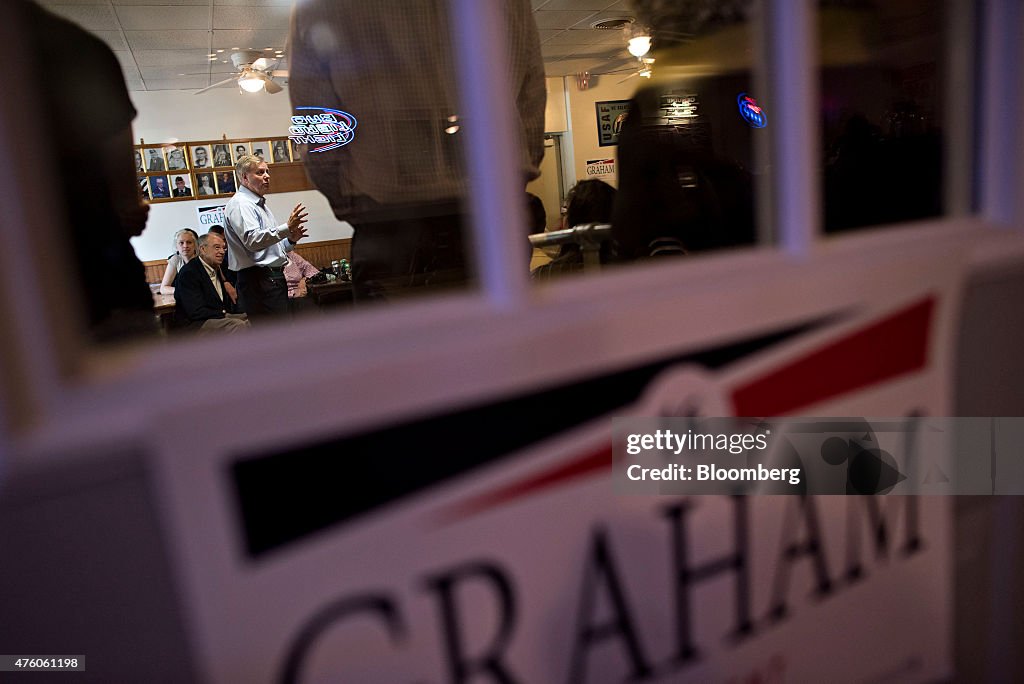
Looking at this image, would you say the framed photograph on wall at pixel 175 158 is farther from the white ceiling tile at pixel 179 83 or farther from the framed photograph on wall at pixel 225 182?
the white ceiling tile at pixel 179 83

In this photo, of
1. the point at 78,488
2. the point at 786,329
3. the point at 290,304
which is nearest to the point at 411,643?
the point at 78,488

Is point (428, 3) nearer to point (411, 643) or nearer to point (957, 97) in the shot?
point (957, 97)

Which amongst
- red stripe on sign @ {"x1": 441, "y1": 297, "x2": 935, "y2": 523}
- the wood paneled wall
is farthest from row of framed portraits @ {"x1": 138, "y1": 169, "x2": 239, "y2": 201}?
red stripe on sign @ {"x1": 441, "y1": 297, "x2": 935, "y2": 523}

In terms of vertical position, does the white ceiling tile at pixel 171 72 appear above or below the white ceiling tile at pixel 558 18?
above

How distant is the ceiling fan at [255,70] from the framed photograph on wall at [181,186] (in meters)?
1.38

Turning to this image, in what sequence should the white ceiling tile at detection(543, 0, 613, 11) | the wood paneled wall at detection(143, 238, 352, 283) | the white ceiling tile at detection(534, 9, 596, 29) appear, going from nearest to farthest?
the white ceiling tile at detection(543, 0, 613, 11) < the white ceiling tile at detection(534, 9, 596, 29) < the wood paneled wall at detection(143, 238, 352, 283)

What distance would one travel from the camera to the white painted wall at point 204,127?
283 inches

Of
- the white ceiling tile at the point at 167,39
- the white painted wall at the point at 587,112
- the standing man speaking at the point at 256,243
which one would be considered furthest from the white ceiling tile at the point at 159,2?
the white painted wall at the point at 587,112

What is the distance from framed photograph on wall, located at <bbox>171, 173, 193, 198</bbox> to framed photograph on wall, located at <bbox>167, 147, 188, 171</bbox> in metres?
0.09

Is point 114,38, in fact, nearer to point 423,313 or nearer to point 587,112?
point 587,112

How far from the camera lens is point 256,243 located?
3.79m

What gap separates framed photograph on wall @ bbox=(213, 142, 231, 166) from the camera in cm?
736

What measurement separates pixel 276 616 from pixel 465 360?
363mm

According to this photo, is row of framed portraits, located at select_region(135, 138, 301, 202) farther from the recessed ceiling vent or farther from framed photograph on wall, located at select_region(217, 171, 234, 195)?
the recessed ceiling vent
